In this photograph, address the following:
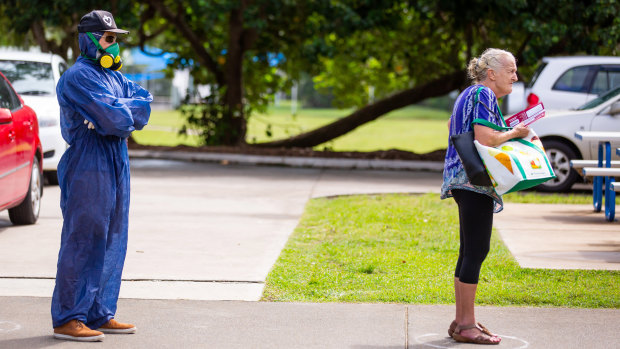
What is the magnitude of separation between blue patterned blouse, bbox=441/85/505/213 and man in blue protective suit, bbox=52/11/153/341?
5.66 feet

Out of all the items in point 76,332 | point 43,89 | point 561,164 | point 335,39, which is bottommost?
point 76,332

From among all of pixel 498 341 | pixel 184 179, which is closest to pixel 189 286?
pixel 498 341

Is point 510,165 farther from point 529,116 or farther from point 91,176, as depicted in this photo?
point 91,176

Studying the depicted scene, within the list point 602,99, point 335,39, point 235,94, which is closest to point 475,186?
point 602,99

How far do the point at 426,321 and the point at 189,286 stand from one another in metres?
1.83

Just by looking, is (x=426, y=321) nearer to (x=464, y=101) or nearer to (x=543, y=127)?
(x=464, y=101)

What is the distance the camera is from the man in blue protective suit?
16.9 feet

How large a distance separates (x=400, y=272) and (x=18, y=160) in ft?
12.1

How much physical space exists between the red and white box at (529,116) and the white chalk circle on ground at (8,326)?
9.86 feet

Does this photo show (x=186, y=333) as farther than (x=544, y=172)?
Yes

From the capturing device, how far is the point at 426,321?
18.8 ft

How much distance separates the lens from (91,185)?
5.16 metres

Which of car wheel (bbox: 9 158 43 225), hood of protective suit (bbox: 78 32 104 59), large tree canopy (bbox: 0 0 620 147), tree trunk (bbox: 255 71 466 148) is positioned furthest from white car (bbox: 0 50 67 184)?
tree trunk (bbox: 255 71 466 148)

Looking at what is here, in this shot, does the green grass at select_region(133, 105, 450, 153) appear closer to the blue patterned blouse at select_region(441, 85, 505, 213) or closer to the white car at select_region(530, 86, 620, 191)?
the white car at select_region(530, 86, 620, 191)
